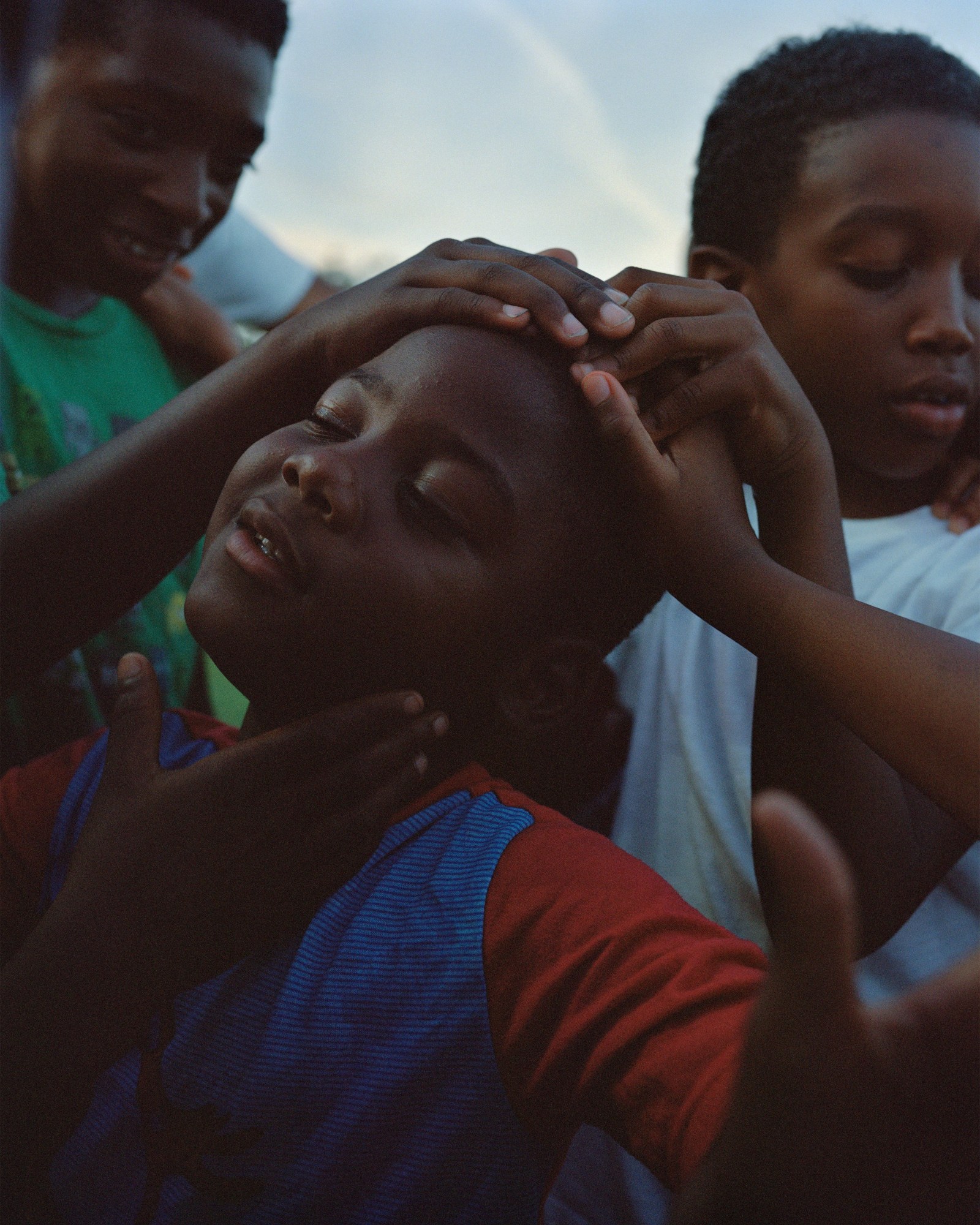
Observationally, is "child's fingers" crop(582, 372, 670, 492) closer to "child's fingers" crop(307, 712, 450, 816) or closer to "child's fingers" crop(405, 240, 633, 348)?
"child's fingers" crop(405, 240, 633, 348)

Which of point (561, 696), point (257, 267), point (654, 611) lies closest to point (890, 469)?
point (654, 611)

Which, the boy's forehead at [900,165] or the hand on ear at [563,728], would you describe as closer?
the hand on ear at [563,728]

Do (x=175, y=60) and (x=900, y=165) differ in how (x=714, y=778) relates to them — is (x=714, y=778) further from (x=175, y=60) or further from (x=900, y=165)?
(x=175, y=60)

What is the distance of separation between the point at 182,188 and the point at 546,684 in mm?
1105

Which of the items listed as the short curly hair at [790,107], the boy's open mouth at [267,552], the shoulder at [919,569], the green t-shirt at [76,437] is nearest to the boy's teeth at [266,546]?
the boy's open mouth at [267,552]

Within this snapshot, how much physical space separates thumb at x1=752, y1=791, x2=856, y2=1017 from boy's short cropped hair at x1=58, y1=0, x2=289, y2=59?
5.44ft

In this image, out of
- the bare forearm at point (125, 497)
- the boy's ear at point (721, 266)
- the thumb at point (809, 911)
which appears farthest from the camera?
the boy's ear at point (721, 266)

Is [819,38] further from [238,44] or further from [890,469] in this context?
[238,44]

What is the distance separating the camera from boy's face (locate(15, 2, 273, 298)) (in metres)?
1.53

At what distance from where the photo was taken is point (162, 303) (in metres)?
2.00

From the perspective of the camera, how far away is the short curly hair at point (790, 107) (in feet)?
4.65

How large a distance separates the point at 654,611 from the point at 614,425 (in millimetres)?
665

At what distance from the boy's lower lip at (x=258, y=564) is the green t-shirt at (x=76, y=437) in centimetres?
62

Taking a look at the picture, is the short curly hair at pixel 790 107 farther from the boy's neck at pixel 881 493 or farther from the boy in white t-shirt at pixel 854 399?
the boy's neck at pixel 881 493
